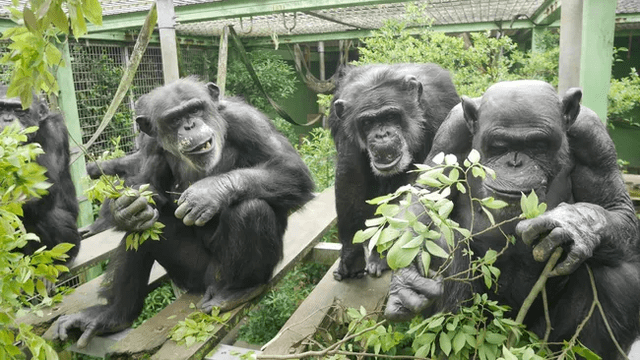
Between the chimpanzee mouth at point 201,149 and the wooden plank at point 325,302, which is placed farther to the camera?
the chimpanzee mouth at point 201,149

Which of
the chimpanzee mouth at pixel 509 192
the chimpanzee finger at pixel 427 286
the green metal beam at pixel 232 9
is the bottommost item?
the chimpanzee finger at pixel 427 286

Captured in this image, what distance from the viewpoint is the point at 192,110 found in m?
3.55

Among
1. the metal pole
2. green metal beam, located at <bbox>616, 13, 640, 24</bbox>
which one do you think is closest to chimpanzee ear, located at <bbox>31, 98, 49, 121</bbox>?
the metal pole

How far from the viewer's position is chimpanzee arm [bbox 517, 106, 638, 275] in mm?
2043

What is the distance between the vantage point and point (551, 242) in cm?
203

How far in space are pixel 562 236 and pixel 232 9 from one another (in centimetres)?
445

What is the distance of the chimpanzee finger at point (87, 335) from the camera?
127 inches

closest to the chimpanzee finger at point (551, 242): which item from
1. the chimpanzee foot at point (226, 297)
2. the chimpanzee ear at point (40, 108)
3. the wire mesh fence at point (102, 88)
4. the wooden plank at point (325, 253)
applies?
the chimpanzee foot at point (226, 297)

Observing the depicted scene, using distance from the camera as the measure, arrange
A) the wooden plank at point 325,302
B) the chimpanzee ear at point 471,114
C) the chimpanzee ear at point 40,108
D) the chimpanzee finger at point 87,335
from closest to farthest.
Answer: the chimpanzee ear at point 471,114
the wooden plank at point 325,302
the chimpanzee finger at point 87,335
the chimpanzee ear at point 40,108

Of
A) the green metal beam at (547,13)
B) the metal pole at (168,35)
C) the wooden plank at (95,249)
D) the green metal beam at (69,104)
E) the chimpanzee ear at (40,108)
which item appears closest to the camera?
the wooden plank at (95,249)

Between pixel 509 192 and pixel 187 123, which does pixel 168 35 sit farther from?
pixel 509 192

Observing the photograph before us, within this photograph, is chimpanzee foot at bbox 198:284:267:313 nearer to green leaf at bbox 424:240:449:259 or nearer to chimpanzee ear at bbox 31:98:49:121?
green leaf at bbox 424:240:449:259

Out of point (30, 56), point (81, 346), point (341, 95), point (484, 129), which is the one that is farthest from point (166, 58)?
point (484, 129)

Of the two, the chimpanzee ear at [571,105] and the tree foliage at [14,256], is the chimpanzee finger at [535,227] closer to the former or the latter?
the chimpanzee ear at [571,105]
